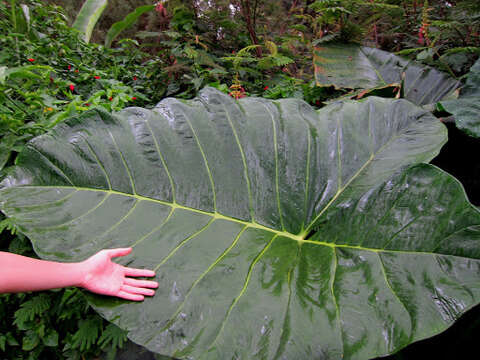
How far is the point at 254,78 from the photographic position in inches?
95.0

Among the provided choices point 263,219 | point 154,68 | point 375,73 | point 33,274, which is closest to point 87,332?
point 33,274

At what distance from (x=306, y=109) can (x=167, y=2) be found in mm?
2346

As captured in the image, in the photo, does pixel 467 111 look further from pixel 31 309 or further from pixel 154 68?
pixel 154 68

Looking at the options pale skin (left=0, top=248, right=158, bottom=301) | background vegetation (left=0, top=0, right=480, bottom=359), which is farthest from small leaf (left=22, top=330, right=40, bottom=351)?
pale skin (left=0, top=248, right=158, bottom=301)

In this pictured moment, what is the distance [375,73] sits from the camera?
1705 millimetres

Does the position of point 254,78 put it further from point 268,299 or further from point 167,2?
point 268,299

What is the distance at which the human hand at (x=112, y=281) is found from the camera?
655 mm

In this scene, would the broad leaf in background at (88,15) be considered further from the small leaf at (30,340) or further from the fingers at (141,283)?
the fingers at (141,283)

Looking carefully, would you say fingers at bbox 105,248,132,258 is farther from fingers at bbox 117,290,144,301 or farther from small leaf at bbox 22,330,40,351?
small leaf at bbox 22,330,40,351

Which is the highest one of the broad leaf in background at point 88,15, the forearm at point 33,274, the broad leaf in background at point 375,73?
the broad leaf in background at point 88,15

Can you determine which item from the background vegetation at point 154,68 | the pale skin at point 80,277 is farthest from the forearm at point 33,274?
the background vegetation at point 154,68

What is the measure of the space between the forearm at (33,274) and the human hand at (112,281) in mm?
20

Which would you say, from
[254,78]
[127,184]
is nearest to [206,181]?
[127,184]

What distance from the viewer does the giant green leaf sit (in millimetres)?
575
